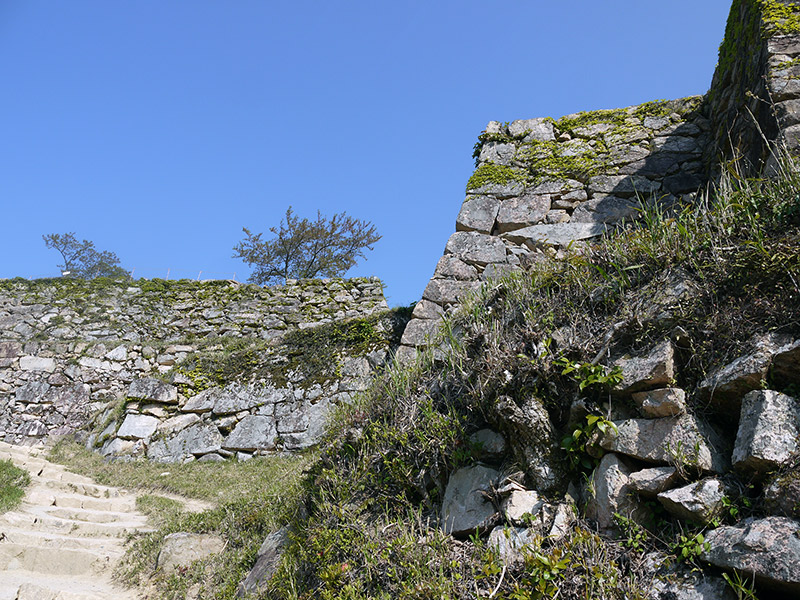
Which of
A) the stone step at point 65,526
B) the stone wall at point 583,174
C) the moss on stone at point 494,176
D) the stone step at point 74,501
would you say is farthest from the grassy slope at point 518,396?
the moss on stone at point 494,176

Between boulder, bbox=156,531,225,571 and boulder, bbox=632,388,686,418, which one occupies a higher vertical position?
boulder, bbox=632,388,686,418

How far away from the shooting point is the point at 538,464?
2.62 metres

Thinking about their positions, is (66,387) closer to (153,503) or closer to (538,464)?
(153,503)

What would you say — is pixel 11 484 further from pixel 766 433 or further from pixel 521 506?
pixel 766 433

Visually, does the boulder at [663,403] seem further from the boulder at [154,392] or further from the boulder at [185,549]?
the boulder at [154,392]

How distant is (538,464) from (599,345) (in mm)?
709

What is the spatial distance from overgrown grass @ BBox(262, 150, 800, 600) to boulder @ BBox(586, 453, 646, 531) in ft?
0.40

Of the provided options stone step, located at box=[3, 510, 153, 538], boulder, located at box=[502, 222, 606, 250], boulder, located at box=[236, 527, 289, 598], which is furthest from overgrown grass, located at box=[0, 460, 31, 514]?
boulder, located at box=[502, 222, 606, 250]

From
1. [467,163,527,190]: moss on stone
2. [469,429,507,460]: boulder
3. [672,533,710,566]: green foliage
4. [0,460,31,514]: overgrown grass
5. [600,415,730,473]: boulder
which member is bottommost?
[0,460,31,514]: overgrown grass

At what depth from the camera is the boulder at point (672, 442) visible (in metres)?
2.16

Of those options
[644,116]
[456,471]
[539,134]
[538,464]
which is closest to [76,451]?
[456,471]

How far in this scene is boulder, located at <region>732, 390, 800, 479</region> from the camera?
6.44 feet

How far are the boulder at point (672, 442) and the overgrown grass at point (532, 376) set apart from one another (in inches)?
5.5

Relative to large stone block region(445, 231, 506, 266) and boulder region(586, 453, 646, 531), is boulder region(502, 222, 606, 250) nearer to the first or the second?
large stone block region(445, 231, 506, 266)
